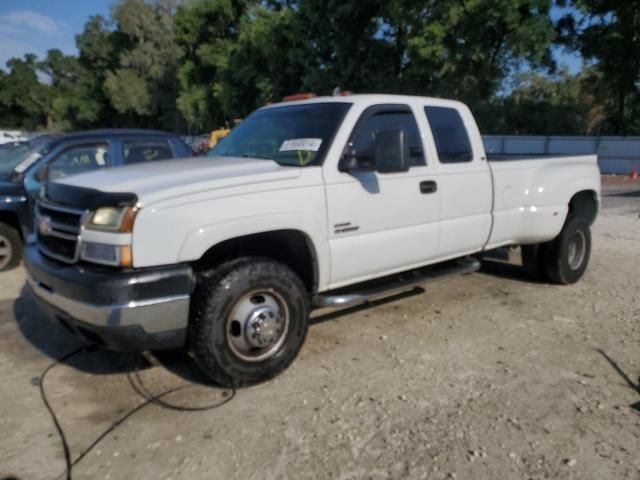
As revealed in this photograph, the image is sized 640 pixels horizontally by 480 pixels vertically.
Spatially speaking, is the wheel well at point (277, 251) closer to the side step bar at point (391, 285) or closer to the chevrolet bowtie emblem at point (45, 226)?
the side step bar at point (391, 285)

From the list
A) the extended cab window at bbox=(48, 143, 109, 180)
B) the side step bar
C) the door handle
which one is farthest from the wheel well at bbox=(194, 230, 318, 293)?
the extended cab window at bbox=(48, 143, 109, 180)

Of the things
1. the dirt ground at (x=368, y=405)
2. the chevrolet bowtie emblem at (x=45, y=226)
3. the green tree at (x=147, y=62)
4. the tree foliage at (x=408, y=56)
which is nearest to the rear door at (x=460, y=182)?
the dirt ground at (x=368, y=405)

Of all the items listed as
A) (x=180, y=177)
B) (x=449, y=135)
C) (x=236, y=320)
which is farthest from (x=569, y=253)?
(x=180, y=177)

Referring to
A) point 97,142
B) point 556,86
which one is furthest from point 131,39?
point 97,142

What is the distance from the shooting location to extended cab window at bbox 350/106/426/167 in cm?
405

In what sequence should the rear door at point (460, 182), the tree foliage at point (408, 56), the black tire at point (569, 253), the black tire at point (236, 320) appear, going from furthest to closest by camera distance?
the tree foliage at point (408, 56)
the black tire at point (569, 253)
the rear door at point (460, 182)
the black tire at point (236, 320)

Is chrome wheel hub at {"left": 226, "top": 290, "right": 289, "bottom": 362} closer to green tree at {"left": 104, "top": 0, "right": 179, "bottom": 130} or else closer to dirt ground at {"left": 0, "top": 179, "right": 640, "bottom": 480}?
dirt ground at {"left": 0, "top": 179, "right": 640, "bottom": 480}

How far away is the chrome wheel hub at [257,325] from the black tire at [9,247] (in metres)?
4.48

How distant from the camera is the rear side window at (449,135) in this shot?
466 cm

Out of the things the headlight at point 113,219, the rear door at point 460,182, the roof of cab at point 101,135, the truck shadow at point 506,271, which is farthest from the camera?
the roof of cab at point 101,135

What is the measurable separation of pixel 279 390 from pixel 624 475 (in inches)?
78.3

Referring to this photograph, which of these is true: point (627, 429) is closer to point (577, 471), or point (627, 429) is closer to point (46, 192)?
point (577, 471)

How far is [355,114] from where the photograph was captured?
406 centimetres

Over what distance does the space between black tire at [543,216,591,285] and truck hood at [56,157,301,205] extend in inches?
136
